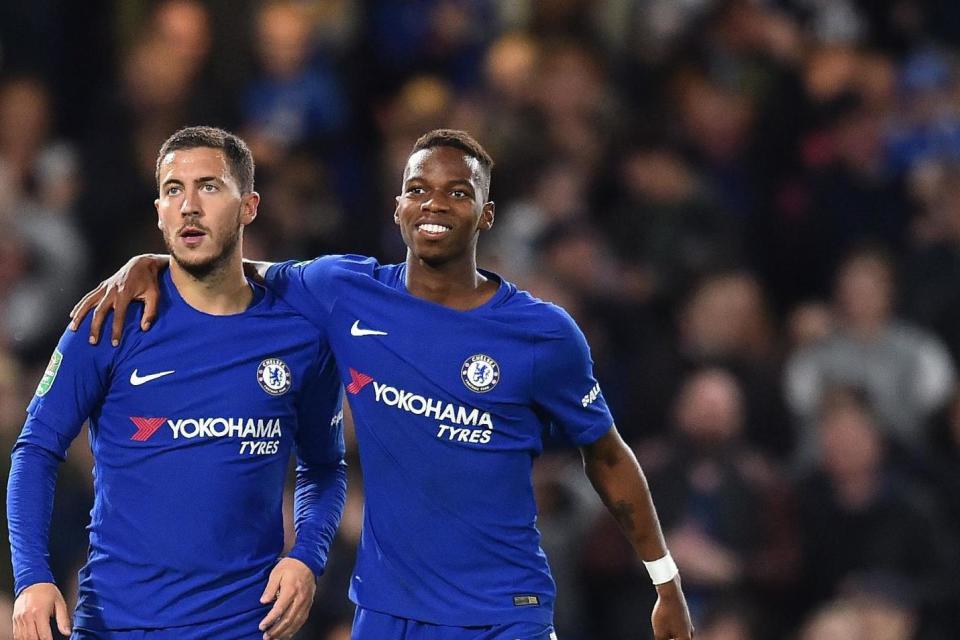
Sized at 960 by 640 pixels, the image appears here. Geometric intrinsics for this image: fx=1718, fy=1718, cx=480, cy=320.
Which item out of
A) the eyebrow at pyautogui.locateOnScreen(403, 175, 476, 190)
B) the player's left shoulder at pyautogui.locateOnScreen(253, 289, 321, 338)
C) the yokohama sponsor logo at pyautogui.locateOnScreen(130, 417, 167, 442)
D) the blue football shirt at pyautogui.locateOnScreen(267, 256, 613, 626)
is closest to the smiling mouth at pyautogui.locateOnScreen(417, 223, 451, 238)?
the eyebrow at pyautogui.locateOnScreen(403, 175, 476, 190)

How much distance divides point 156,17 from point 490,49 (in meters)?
2.07

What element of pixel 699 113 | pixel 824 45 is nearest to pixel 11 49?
pixel 699 113

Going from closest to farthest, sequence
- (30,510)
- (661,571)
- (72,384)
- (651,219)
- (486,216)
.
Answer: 1. (30,510)
2. (72,384)
3. (486,216)
4. (661,571)
5. (651,219)

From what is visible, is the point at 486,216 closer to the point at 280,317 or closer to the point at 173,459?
the point at 280,317

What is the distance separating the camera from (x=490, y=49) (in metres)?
10.8

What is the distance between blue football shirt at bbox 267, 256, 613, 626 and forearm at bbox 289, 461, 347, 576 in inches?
5.2

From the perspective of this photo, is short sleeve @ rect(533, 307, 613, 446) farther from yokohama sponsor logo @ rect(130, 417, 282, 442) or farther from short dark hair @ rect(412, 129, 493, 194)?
yokohama sponsor logo @ rect(130, 417, 282, 442)

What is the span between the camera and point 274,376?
5.00m

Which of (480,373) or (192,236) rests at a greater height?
(192,236)

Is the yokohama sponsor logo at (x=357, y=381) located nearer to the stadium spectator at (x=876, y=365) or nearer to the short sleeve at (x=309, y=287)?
the short sleeve at (x=309, y=287)

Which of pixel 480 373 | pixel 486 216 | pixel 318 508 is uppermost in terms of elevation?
pixel 486 216

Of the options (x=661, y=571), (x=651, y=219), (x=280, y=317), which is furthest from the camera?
(x=651, y=219)

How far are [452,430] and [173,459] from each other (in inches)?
31.7

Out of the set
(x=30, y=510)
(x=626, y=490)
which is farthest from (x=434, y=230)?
(x=30, y=510)
